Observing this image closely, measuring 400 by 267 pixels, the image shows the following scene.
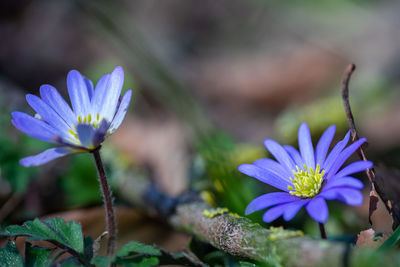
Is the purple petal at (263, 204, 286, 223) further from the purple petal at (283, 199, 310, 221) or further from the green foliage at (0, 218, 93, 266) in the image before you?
the green foliage at (0, 218, 93, 266)

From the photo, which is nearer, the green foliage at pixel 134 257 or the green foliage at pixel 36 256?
the green foliage at pixel 134 257

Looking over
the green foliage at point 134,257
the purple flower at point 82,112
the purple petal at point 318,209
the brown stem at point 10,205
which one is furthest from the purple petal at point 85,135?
the brown stem at point 10,205

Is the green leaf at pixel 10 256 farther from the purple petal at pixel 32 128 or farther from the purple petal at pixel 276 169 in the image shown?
the purple petal at pixel 276 169

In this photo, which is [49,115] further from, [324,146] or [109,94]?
[324,146]

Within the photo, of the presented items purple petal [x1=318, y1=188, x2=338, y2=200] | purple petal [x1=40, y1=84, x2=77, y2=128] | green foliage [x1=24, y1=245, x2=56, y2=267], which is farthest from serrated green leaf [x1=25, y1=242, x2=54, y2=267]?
purple petal [x1=318, y1=188, x2=338, y2=200]

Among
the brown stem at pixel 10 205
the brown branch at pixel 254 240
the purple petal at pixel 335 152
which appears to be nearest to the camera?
the brown branch at pixel 254 240
